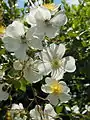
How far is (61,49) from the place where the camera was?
139cm

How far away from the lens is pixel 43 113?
1483mm

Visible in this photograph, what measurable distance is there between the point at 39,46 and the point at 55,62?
0.11m

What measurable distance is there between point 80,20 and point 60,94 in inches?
24.1

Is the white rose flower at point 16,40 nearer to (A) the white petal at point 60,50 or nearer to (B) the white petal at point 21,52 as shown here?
(B) the white petal at point 21,52

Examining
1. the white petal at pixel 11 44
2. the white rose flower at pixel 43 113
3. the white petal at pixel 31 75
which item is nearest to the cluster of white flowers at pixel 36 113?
the white rose flower at pixel 43 113

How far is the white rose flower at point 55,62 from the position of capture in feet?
4.47

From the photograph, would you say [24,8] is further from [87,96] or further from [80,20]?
[87,96]

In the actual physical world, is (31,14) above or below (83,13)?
below

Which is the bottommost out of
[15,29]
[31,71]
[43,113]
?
[43,113]

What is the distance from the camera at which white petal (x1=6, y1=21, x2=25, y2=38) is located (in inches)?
51.7

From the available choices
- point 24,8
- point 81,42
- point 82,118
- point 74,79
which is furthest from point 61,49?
point 24,8

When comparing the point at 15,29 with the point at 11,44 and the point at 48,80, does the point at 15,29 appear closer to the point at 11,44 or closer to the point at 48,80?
the point at 11,44

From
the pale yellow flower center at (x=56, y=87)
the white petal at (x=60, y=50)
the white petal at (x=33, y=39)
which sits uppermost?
the white petal at (x=33, y=39)

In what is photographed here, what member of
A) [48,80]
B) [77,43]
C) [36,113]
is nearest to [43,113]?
[36,113]
